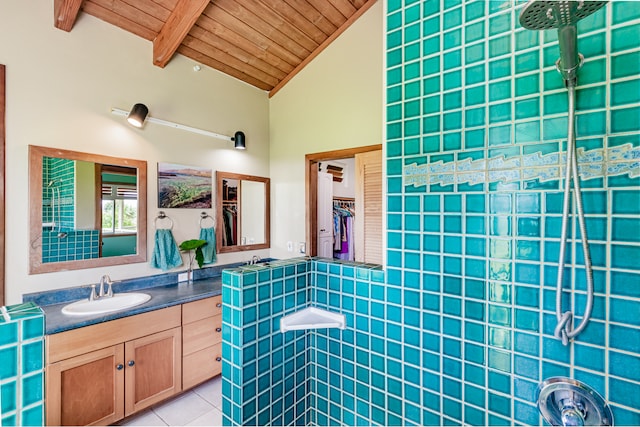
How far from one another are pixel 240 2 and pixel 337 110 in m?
1.18

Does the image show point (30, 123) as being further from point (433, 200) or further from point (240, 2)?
point (433, 200)

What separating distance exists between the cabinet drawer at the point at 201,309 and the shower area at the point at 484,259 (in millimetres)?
1103

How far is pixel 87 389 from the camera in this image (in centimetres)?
172

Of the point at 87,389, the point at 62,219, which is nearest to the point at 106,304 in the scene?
the point at 87,389

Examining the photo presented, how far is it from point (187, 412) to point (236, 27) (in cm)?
304

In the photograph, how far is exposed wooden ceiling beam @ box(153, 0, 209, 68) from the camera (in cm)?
210

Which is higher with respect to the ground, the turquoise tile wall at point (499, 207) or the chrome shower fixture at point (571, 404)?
the turquoise tile wall at point (499, 207)

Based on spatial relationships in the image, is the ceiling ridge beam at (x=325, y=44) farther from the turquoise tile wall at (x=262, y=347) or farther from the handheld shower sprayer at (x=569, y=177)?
the turquoise tile wall at (x=262, y=347)

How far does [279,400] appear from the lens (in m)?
1.32

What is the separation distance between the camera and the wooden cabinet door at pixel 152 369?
6.17 feet

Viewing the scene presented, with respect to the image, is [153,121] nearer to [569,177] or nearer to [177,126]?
[177,126]

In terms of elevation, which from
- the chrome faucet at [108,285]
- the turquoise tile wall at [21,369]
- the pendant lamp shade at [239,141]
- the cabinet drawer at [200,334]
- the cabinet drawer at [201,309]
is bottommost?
the cabinet drawer at [200,334]

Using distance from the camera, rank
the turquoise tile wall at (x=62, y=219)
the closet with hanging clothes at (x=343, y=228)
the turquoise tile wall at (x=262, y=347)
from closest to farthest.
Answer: the turquoise tile wall at (x=262, y=347), the turquoise tile wall at (x=62, y=219), the closet with hanging clothes at (x=343, y=228)

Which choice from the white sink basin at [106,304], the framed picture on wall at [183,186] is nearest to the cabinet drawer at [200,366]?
the white sink basin at [106,304]
